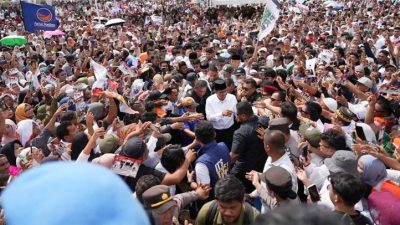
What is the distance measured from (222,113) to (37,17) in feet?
29.8

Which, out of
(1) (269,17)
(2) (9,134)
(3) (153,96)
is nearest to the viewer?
(2) (9,134)

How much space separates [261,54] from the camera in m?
10.3

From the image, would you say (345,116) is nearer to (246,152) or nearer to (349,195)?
(246,152)

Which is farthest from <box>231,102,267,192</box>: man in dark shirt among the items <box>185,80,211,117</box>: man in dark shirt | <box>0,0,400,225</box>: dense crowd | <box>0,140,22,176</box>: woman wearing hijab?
<box>0,140,22,176</box>: woman wearing hijab

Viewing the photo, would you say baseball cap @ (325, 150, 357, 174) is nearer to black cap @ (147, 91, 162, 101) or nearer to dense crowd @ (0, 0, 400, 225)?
dense crowd @ (0, 0, 400, 225)

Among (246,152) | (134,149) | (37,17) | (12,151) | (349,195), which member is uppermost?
(349,195)

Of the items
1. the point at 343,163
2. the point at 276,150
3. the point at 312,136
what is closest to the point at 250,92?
the point at 312,136

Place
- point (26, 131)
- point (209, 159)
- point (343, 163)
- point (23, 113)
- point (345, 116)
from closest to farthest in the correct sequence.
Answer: point (343, 163) < point (209, 159) < point (345, 116) < point (26, 131) < point (23, 113)

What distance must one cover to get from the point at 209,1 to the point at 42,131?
25028mm

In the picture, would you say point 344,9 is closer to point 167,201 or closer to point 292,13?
point 292,13

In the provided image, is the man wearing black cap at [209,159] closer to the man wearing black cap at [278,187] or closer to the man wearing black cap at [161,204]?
the man wearing black cap at [278,187]

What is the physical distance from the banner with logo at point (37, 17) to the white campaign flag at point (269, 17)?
6.64 metres

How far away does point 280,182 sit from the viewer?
9.37 feet

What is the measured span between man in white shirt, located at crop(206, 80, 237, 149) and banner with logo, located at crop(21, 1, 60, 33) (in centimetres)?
870
